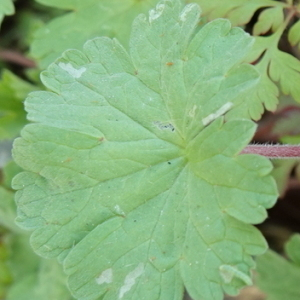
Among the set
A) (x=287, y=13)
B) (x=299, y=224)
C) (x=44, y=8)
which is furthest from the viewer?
(x=44, y=8)

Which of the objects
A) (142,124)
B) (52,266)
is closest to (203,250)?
(142,124)

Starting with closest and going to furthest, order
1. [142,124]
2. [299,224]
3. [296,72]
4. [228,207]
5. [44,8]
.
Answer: [228,207] < [142,124] < [296,72] < [299,224] < [44,8]

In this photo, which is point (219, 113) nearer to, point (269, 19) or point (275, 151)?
point (275, 151)

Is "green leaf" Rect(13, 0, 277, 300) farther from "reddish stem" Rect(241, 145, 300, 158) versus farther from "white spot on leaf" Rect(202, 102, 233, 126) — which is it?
"reddish stem" Rect(241, 145, 300, 158)

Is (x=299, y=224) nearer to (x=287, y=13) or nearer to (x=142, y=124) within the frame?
(x=287, y=13)

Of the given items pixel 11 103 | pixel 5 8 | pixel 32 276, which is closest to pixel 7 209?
pixel 32 276

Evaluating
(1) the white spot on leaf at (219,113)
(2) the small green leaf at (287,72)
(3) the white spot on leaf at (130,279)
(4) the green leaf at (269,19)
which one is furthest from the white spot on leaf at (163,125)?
(4) the green leaf at (269,19)
